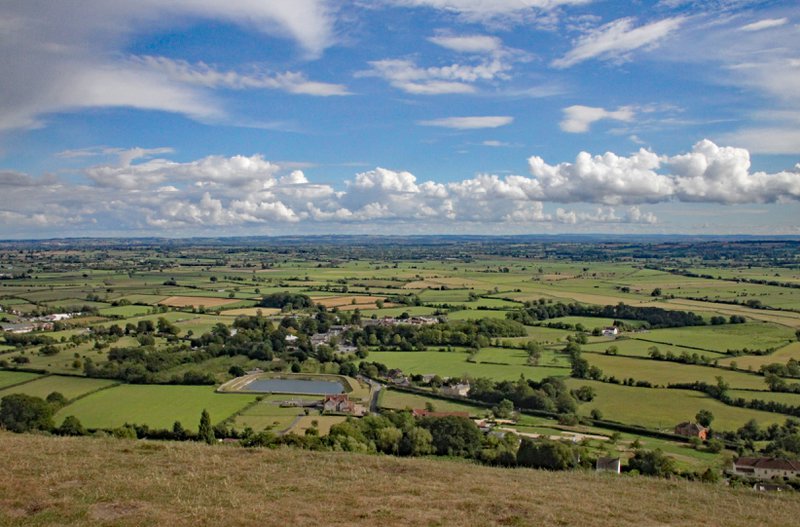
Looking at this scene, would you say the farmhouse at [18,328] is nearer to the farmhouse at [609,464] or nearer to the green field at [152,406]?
the green field at [152,406]

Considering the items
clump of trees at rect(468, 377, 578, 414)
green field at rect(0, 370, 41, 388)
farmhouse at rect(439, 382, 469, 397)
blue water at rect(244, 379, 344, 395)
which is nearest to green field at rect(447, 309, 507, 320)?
farmhouse at rect(439, 382, 469, 397)

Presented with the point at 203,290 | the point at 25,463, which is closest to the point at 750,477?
the point at 25,463

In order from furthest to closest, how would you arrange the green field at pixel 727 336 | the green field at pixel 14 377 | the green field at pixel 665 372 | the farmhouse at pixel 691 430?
the green field at pixel 727 336 < the green field at pixel 665 372 < the green field at pixel 14 377 < the farmhouse at pixel 691 430

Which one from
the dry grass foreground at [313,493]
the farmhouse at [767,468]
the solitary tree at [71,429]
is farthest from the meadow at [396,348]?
the dry grass foreground at [313,493]

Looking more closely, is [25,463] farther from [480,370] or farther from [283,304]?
[283,304]

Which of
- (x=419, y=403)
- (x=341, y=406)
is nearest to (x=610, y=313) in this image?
(x=419, y=403)

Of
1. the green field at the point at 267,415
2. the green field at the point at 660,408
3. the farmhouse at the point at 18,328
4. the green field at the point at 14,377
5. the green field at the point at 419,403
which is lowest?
the green field at the point at 419,403

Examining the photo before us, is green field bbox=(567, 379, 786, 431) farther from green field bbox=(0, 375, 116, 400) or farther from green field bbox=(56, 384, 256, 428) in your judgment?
green field bbox=(0, 375, 116, 400)
